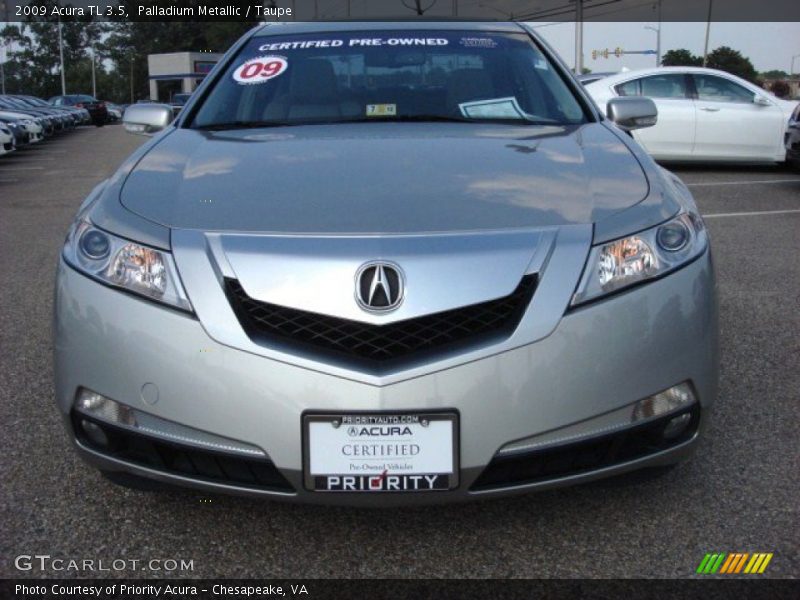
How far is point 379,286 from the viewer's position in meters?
2.09

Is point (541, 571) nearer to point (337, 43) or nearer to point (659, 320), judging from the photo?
point (659, 320)

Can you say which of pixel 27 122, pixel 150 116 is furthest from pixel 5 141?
pixel 150 116

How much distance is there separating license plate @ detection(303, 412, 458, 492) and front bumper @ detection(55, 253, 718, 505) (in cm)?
2

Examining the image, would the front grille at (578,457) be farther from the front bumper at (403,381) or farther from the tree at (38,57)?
the tree at (38,57)

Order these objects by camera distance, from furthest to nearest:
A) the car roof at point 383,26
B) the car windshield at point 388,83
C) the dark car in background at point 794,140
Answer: the dark car in background at point 794,140 → the car roof at point 383,26 → the car windshield at point 388,83

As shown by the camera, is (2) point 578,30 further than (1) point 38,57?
No

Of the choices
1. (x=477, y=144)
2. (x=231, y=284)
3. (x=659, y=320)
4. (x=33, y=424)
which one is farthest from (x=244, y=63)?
(x=659, y=320)

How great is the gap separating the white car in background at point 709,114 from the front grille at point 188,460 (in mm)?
10422

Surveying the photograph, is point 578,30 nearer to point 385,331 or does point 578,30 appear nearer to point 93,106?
point 93,106

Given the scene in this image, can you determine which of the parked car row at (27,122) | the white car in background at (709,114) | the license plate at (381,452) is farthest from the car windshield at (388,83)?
the parked car row at (27,122)

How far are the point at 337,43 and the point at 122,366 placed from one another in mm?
1927

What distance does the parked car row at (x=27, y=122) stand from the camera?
1686cm

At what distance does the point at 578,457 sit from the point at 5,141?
16.1 m

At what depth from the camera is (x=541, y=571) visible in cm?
229
